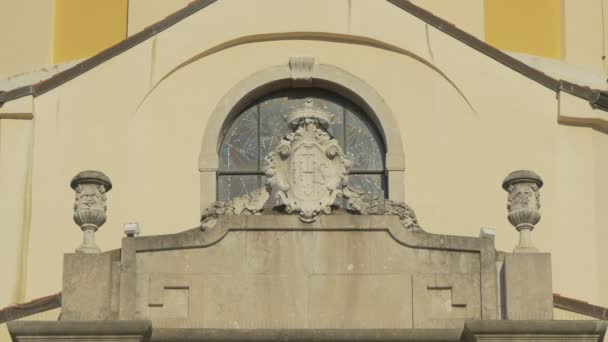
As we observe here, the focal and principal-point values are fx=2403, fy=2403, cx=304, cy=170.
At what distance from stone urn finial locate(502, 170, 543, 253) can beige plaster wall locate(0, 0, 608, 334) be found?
3355 mm

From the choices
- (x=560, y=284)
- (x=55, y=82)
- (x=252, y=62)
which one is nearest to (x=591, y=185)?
(x=560, y=284)

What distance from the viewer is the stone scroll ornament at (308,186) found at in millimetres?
28922

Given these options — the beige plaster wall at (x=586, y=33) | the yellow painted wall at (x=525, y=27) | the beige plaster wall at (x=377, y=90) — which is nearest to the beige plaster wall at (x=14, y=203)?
the beige plaster wall at (x=377, y=90)

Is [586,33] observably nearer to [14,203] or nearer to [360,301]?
[14,203]

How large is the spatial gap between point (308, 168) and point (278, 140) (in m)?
5.22

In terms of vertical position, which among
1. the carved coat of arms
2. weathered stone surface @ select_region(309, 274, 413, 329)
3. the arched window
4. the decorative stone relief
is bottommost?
weathered stone surface @ select_region(309, 274, 413, 329)

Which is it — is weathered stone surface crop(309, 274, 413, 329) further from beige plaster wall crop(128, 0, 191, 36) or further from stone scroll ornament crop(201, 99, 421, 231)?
beige plaster wall crop(128, 0, 191, 36)

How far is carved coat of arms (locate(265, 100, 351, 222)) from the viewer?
28953 millimetres

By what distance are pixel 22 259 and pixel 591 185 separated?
7864 millimetres

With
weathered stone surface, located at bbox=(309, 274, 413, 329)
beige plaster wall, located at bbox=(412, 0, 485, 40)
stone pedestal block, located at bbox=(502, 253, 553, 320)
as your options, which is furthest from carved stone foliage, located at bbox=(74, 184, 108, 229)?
beige plaster wall, located at bbox=(412, 0, 485, 40)

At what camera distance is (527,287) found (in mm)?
28438

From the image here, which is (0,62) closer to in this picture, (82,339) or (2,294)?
(2,294)

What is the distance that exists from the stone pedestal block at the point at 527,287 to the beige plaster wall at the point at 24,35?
10.9 metres

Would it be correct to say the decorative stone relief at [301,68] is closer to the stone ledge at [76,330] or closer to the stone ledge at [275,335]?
the stone ledge at [275,335]
